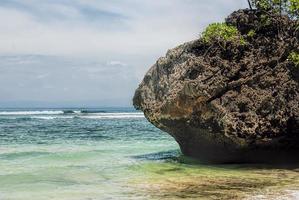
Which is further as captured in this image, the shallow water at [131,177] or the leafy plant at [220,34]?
the leafy plant at [220,34]

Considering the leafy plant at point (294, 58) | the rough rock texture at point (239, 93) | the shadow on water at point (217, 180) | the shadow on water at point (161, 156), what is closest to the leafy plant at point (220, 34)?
the rough rock texture at point (239, 93)

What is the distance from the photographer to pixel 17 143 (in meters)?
22.8

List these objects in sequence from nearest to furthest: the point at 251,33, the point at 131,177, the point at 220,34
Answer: the point at 131,177 < the point at 220,34 < the point at 251,33

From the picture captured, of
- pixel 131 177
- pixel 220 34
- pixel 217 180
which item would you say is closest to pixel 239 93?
pixel 220 34

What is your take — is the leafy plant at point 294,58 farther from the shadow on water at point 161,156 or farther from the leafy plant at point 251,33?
the shadow on water at point 161,156

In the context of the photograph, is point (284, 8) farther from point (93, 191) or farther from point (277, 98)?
point (93, 191)

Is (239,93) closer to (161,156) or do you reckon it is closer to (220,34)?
(220,34)

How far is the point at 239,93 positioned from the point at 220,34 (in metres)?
1.89

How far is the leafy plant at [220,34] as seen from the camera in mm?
14422

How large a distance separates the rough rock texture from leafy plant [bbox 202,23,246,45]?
6.2 inches

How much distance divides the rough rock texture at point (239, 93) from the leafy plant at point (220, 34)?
16cm

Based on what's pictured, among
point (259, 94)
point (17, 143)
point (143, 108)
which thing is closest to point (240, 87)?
point (259, 94)

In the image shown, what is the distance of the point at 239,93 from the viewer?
13.8 m

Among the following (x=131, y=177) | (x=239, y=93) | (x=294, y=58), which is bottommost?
(x=131, y=177)
